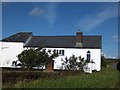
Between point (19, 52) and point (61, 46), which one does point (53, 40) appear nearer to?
point (61, 46)

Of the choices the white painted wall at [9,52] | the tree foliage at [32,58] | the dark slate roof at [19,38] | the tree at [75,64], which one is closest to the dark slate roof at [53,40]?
the dark slate roof at [19,38]

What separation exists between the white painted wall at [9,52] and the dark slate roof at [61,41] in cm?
194

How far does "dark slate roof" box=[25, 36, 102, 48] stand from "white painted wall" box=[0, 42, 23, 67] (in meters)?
1.94

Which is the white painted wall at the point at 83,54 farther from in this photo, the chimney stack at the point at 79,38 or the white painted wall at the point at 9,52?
the white painted wall at the point at 9,52

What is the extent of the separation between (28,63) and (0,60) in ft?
52.3

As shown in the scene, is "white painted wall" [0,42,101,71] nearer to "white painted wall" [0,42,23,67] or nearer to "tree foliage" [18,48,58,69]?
"white painted wall" [0,42,23,67]

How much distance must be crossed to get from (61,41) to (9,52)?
30.5 ft

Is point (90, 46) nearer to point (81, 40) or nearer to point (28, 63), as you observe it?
point (81, 40)

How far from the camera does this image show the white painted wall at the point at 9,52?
51.2 meters

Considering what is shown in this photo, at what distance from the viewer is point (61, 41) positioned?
53406 millimetres

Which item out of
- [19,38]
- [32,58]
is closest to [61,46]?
[19,38]

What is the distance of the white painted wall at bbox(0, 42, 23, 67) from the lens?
5119 centimetres

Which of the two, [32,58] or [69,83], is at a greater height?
[32,58]

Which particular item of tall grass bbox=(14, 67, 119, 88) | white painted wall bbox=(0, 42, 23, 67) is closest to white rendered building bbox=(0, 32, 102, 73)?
white painted wall bbox=(0, 42, 23, 67)
